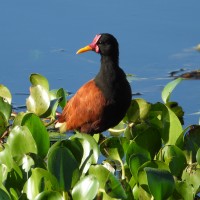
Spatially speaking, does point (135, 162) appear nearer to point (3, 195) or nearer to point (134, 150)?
point (134, 150)

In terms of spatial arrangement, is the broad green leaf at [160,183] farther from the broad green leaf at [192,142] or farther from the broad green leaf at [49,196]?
the broad green leaf at [192,142]

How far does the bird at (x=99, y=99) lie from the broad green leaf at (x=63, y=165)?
6.08 feet

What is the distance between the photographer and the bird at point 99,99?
5707 mm

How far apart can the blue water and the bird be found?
0.48m

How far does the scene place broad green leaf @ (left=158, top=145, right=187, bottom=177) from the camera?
4184 mm

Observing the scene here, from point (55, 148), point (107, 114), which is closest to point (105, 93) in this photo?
point (107, 114)

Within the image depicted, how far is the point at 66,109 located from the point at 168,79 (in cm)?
106

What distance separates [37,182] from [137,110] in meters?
1.62

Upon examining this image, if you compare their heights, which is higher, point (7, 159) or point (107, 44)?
point (107, 44)

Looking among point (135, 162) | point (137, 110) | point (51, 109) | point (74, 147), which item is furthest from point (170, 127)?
point (51, 109)

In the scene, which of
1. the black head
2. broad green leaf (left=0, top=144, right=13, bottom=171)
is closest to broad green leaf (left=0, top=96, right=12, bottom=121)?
broad green leaf (left=0, top=144, right=13, bottom=171)

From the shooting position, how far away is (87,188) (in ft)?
11.9

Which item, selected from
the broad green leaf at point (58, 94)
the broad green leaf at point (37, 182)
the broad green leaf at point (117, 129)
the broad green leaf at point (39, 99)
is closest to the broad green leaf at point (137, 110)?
the broad green leaf at point (117, 129)

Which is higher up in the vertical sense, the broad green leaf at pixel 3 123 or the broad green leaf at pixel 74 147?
the broad green leaf at pixel 74 147
